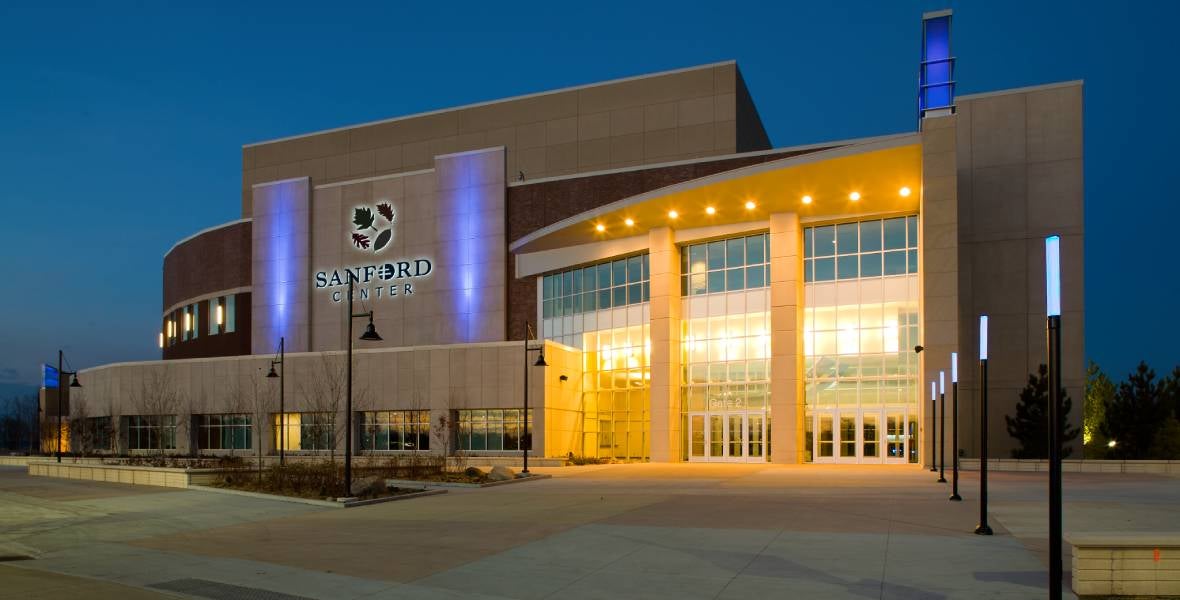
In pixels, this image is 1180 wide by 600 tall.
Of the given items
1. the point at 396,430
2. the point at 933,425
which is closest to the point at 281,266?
the point at 396,430

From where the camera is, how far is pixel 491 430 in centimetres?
4997

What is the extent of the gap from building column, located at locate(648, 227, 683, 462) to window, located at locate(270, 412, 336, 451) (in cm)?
1841

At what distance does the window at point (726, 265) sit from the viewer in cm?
4494

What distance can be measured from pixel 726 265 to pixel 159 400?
37016 mm

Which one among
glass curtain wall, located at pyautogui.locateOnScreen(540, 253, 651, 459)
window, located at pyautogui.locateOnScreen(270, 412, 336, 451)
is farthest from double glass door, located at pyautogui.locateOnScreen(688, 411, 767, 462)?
window, located at pyautogui.locateOnScreen(270, 412, 336, 451)

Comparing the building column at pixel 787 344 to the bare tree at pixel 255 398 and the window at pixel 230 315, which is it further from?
the window at pixel 230 315

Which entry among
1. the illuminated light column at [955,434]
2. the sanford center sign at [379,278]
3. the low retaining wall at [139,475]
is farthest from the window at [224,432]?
the illuminated light column at [955,434]

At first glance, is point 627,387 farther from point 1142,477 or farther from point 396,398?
point 1142,477

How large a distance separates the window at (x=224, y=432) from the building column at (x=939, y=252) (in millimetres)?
39448

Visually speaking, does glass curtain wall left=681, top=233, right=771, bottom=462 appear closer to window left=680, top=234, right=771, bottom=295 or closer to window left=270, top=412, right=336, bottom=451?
window left=680, top=234, right=771, bottom=295

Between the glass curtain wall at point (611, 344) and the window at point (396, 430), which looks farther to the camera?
the window at point (396, 430)

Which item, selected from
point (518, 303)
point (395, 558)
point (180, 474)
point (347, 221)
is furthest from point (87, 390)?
point (395, 558)

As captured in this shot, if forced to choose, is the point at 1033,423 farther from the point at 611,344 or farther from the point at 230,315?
the point at 230,315

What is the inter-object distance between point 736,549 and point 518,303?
4116cm
